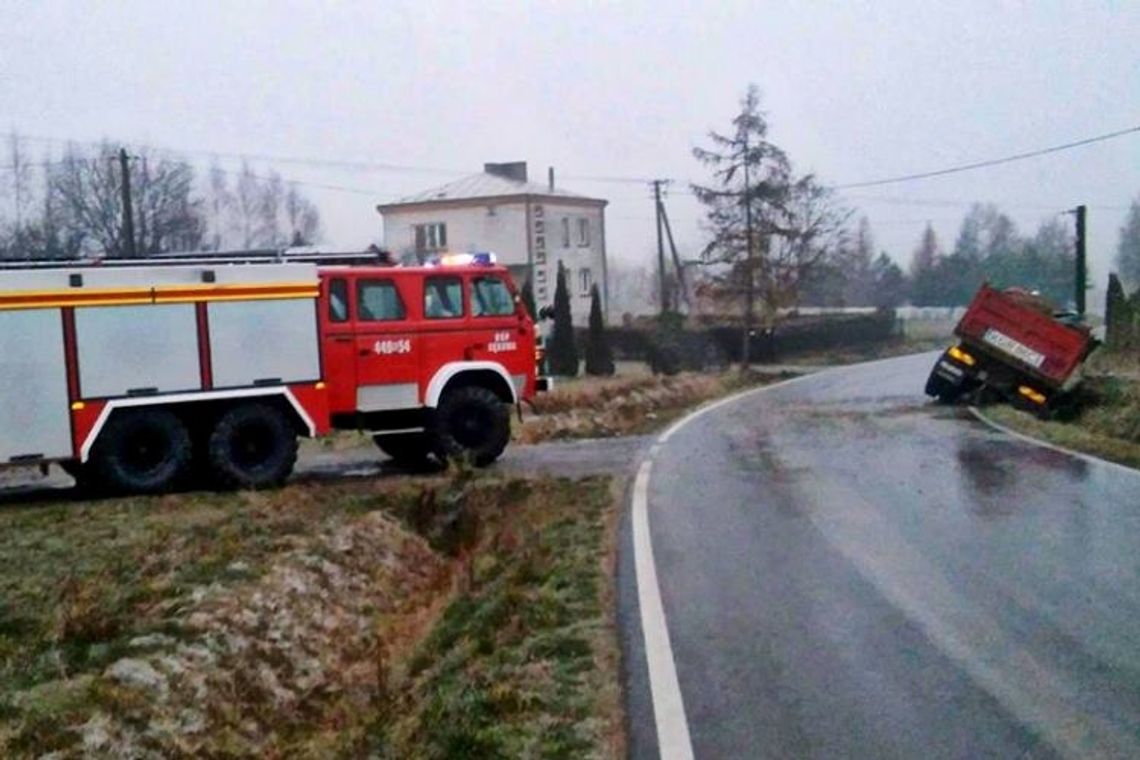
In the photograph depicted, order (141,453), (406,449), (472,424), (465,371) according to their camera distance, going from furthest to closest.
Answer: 1. (406,449)
2. (472,424)
3. (465,371)
4. (141,453)

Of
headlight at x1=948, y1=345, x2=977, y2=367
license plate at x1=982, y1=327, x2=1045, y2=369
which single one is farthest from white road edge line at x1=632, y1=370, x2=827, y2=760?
headlight at x1=948, y1=345, x2=977, y2=367

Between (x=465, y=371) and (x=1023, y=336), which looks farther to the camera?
(x=1023, y=336)

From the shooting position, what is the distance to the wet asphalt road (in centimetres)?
679

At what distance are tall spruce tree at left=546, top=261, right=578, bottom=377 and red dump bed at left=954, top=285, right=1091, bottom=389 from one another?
56.7 ft

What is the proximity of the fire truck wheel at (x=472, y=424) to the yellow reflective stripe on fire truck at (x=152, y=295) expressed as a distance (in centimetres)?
260

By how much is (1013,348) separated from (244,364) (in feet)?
63.5

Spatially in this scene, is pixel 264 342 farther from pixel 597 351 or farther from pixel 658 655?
pixel 597 351

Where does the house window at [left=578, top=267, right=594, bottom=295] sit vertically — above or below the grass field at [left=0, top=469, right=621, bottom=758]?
above

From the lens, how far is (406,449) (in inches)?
787

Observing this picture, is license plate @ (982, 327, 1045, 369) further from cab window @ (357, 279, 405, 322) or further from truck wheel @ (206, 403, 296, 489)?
truck wheel @ (206, 403, 296, 489)

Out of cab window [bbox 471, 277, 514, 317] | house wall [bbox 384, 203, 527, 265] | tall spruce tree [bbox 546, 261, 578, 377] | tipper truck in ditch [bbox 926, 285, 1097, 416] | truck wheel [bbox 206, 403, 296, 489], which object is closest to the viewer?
truck wheel [bbox 206, 403, 296, 489]

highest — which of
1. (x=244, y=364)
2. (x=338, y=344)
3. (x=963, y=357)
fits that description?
(x=338, y=344)

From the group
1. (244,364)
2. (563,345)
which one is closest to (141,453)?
(244,364)

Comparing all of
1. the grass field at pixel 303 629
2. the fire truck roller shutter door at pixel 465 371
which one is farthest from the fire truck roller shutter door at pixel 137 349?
the fire truck roller shutter door at pixel 465 371
